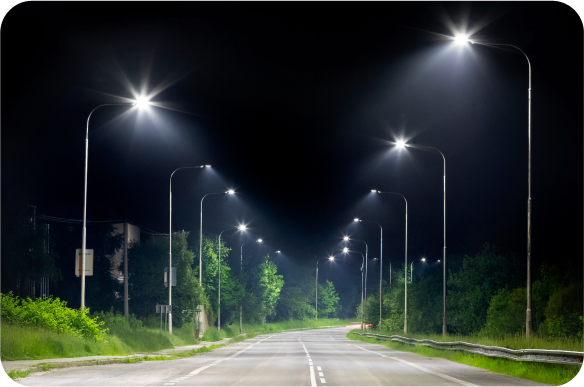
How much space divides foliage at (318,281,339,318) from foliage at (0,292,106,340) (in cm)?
14160

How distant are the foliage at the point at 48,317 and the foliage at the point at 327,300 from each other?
14160 cm

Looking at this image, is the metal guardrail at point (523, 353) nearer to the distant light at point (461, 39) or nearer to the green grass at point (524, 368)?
the green grass at point (524, 368)

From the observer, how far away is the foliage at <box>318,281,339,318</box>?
174750 mm

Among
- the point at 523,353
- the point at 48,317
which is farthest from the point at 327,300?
the point at 523,353

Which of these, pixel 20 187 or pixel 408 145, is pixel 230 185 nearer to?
pixel 20 187

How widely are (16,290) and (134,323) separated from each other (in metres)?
11.7

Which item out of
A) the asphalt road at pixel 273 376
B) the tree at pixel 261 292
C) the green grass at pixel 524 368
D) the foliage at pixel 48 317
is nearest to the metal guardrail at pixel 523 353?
the green grass at pixel 524 368

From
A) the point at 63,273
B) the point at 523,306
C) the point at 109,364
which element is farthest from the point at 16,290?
the point at 523,306

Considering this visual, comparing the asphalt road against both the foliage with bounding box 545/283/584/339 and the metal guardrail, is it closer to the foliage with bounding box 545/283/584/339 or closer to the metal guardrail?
the metal guardrail

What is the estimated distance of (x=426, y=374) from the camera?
2269 cm

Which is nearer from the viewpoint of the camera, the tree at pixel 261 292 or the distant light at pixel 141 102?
the distant light at pixel 141 102

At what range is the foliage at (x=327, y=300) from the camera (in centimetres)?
17475

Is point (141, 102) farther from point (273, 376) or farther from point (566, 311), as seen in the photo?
point (566, 311)

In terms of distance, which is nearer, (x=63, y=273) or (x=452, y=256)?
(x=63, y=273)
